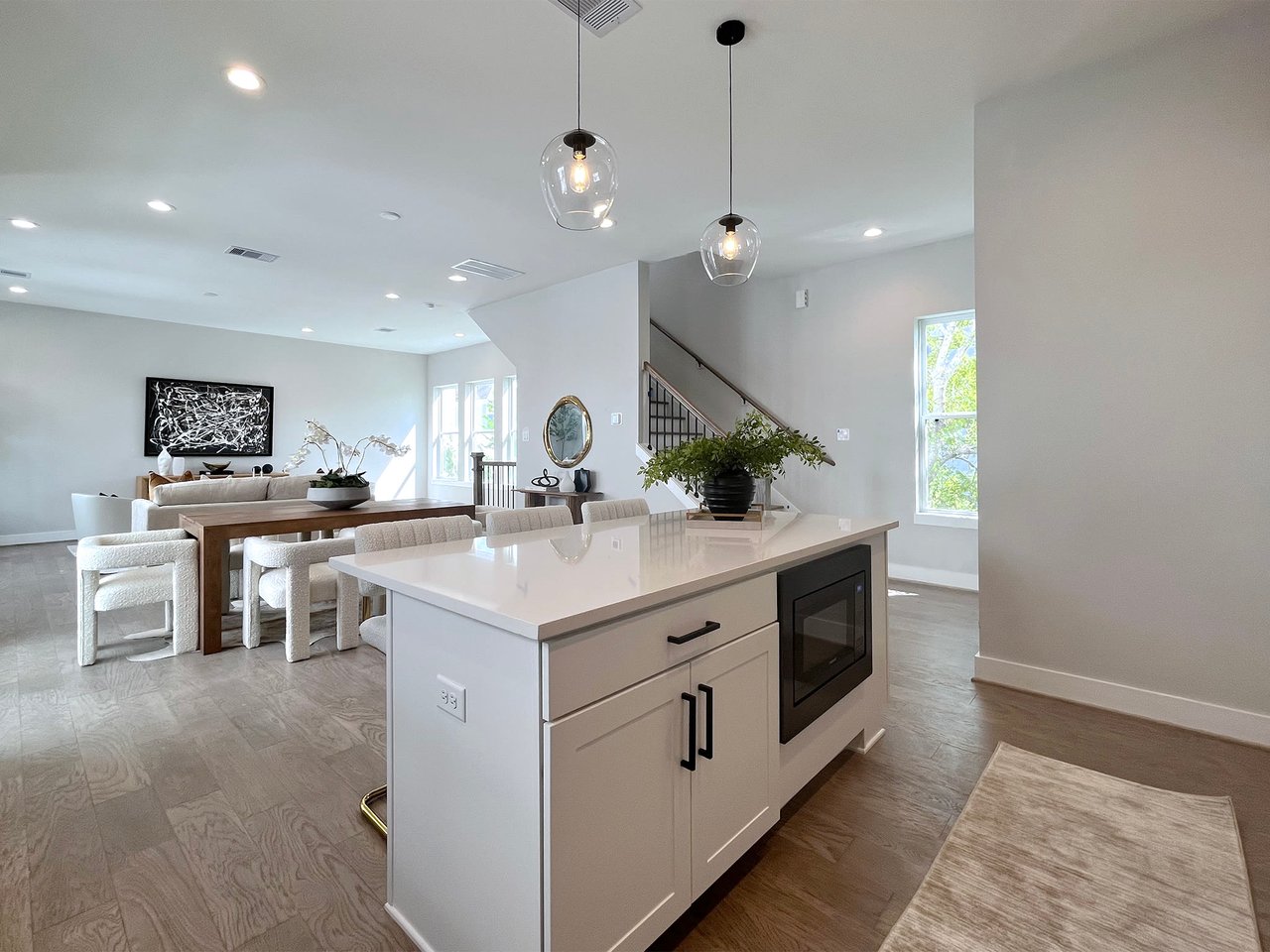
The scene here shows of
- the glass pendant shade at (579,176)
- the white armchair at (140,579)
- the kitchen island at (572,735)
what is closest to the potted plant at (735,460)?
the kitchen island at (572,735)

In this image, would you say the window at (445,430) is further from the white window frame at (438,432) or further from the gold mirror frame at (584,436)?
the gold mirror frame at (584,436)

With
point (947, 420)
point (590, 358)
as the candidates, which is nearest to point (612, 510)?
point (590, 358)

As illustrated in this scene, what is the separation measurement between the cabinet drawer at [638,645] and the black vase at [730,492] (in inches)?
29.2

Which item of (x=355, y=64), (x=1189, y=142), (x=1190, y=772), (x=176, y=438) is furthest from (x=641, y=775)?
(x=176, y=438)

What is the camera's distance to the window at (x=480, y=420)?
9.23 m

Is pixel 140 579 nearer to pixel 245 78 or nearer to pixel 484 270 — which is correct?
pixel 245 78

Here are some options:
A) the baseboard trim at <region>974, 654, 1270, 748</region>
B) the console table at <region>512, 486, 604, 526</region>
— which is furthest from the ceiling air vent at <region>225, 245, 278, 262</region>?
the baseboard trim at <region>974, 654, 1270, 748</region>

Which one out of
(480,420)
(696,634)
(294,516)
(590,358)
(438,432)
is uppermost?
(590,358)

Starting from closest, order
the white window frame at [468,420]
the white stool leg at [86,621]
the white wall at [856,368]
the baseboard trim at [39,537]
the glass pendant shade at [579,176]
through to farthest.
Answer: the glass pendant shade at [579,176], the white stool leg at [86,621], the white wall at [856,368], the baseboard trim at [39,537], the white window frame at [468,420]

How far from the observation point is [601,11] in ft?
7.45

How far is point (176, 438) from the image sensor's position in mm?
A: 7867

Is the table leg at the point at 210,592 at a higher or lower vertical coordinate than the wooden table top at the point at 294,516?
lower

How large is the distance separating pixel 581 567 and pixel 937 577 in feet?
14.8

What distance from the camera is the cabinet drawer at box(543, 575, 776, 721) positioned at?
1.00 metres
